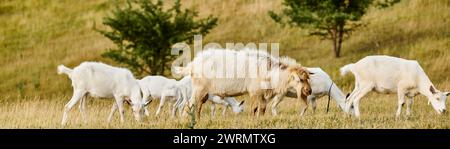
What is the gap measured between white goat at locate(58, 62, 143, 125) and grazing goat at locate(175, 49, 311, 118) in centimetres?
130

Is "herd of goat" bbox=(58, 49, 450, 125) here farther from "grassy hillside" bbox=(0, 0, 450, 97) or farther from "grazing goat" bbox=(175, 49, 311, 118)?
"grassy hillside" bbox=(0, 0, 450, 97)

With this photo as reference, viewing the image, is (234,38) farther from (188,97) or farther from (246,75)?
(246,75)

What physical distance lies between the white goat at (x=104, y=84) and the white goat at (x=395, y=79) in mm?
4677

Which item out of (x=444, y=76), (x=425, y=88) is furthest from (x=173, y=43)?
(x=425, y=88)

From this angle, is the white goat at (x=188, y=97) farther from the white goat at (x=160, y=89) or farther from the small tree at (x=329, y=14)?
the small tree at (x=329, y=14)

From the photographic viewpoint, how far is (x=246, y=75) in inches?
719

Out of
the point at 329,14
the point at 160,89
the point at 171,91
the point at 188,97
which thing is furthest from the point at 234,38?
the point at 188,97

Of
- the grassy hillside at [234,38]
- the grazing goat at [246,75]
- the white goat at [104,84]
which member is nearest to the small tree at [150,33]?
the grassy hillside at [234,38]

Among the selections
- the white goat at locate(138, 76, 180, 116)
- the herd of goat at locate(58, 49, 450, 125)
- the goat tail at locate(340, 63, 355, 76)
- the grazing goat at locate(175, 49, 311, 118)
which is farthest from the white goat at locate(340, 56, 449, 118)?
the white goat at locate(138, 76, 180, 116)

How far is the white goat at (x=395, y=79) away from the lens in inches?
725

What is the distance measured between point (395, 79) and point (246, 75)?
3.23m

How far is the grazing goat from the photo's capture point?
717 inches

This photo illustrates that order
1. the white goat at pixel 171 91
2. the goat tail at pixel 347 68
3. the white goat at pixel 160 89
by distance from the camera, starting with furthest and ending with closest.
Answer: the white goat at pixel 160 89, the white goat at pixel 171 91, the goat tail at pixel 347 68

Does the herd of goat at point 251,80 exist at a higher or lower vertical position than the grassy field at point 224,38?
lower
